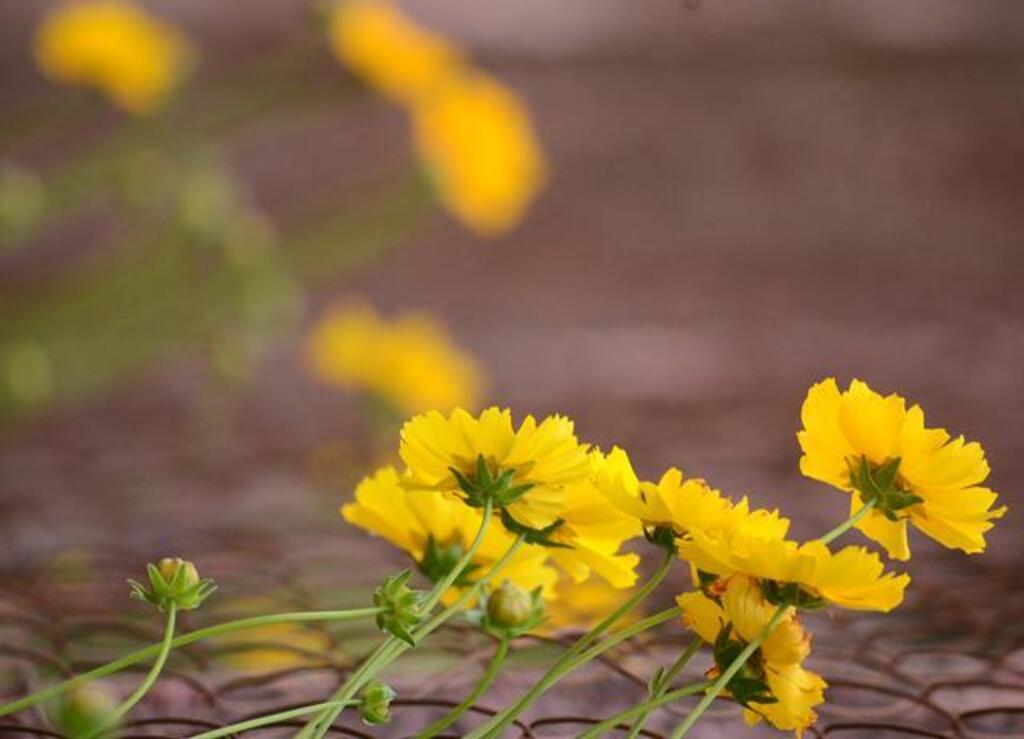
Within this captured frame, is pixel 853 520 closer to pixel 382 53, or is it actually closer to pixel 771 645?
pixel 771 645

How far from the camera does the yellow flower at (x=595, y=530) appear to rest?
0.28 meters

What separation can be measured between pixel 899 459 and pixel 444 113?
0.62 metres

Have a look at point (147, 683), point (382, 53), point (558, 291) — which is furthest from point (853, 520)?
point (558, 291)

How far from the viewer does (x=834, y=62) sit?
1547 mm

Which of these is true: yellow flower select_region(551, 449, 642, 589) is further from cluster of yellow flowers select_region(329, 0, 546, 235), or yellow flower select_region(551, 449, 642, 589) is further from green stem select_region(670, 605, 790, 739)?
cluster of yellow flowers select_region(329, 0, 546, 235)

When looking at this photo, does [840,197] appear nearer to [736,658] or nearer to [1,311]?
[1,311]

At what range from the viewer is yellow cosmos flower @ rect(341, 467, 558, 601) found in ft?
1.01

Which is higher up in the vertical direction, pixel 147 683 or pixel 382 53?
pixel 382 53

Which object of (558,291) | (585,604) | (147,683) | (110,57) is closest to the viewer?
(147,683)

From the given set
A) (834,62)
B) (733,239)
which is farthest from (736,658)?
(834,62)

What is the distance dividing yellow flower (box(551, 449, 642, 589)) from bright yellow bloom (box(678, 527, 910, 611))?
0.07 ft

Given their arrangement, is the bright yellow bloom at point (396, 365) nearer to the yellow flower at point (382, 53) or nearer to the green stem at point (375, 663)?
the yellow flower at point (382, 53)

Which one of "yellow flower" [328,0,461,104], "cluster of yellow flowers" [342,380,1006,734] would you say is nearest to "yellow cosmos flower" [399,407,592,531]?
"cluster of yellow flowers" [342,380,1006,734]

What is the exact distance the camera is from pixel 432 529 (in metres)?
0.31
